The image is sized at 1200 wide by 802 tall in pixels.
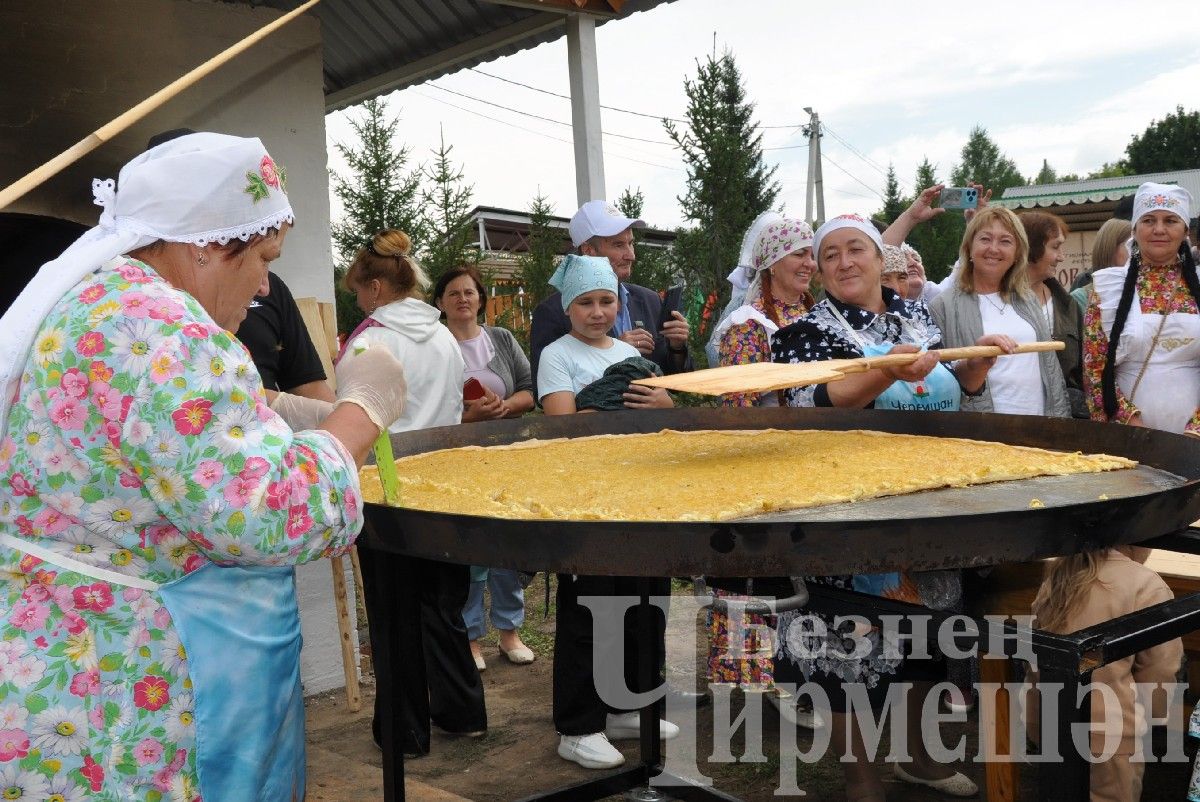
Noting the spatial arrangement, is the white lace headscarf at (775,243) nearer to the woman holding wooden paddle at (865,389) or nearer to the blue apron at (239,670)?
the woman holding wooden paddle at (865,389)

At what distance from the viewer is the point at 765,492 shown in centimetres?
204

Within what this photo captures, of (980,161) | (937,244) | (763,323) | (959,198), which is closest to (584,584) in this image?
(763,323)

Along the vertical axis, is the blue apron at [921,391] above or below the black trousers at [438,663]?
above

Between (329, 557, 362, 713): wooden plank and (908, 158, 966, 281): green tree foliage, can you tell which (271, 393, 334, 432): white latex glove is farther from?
(908, 158, 966, 281): green tree foliage

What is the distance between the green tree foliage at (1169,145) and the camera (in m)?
50.6

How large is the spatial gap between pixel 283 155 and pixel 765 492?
337 cm

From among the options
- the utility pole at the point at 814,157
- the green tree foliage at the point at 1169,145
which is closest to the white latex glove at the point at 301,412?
the utility pole at the point at 814,157

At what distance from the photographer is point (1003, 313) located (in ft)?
13.4

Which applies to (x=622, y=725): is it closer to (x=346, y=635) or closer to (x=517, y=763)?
(x=517, y=763)

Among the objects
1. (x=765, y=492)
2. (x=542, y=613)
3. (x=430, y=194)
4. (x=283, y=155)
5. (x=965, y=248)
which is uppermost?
(x=430, y=194)

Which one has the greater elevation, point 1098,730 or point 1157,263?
point 1157,263

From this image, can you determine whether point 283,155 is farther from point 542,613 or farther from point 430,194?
point 430,194

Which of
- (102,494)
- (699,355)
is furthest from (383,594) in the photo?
(699,355)

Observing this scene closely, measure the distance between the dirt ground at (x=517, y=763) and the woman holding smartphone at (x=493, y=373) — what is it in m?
0.29
